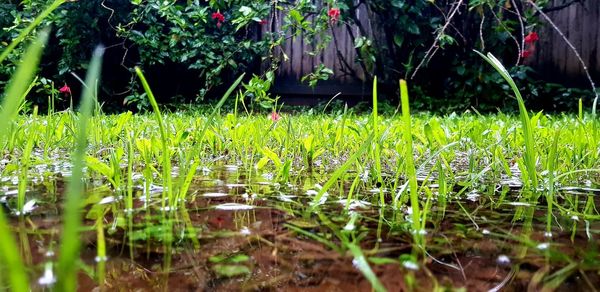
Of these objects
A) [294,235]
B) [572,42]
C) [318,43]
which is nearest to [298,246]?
[294,235]

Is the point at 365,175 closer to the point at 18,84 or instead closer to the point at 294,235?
the point at 294,235

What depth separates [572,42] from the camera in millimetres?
5367

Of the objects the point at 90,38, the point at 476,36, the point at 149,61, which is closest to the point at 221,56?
the point at 149,61

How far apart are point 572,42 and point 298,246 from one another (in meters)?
5.89

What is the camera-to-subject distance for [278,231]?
1.87 ft

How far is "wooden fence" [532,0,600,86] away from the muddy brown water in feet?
17.5

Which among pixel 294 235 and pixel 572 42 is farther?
pixel 572 42

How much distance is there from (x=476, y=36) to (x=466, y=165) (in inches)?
170

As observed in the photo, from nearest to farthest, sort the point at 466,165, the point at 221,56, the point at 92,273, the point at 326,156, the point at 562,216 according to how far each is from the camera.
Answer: the point at 92,273 < the point at 562,216 < the point at 466,165 < the point at 326,156 < the point at 221,56

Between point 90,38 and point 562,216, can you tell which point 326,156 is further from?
point 90,38

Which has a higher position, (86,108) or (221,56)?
(221,56)

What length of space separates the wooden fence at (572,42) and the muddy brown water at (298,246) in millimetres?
5343

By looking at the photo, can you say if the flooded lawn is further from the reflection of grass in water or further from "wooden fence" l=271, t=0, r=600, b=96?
"wooden fence" l=271, t=0, r=600, b=96

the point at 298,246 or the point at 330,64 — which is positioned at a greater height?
the point at 330,64
